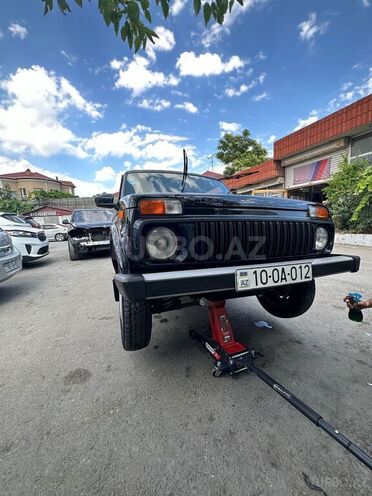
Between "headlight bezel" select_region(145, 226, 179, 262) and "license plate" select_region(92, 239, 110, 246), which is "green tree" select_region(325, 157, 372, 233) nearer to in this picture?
"license plate" select_region(92, 239, 110, 246)

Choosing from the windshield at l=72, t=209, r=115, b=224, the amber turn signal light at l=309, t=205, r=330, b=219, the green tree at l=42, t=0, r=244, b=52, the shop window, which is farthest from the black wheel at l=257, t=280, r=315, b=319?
the shop window

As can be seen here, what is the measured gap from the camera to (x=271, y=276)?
1561mm

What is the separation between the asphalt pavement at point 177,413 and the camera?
112 centimetres

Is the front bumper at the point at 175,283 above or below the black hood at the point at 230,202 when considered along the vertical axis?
below

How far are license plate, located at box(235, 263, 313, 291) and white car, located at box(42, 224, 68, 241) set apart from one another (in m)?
17.9

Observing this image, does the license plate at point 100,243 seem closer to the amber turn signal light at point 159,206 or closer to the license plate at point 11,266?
the license plate at point 11,266

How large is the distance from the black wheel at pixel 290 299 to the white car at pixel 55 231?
1728cm

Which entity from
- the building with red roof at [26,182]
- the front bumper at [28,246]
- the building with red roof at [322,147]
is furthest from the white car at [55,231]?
the building with red roof at [26,182]

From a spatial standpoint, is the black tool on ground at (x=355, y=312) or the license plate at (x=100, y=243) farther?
the license plate at (x=100, y=243)

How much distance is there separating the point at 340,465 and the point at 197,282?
1.08m

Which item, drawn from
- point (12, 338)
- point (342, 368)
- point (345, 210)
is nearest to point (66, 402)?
point (12, 338)

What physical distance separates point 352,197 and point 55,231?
1705cm

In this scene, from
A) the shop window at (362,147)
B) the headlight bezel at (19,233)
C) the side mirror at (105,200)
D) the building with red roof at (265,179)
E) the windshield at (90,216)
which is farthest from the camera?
the building with red roof at (265,179)

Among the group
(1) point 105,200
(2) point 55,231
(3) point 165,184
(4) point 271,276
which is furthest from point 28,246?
(2) point 55,231
